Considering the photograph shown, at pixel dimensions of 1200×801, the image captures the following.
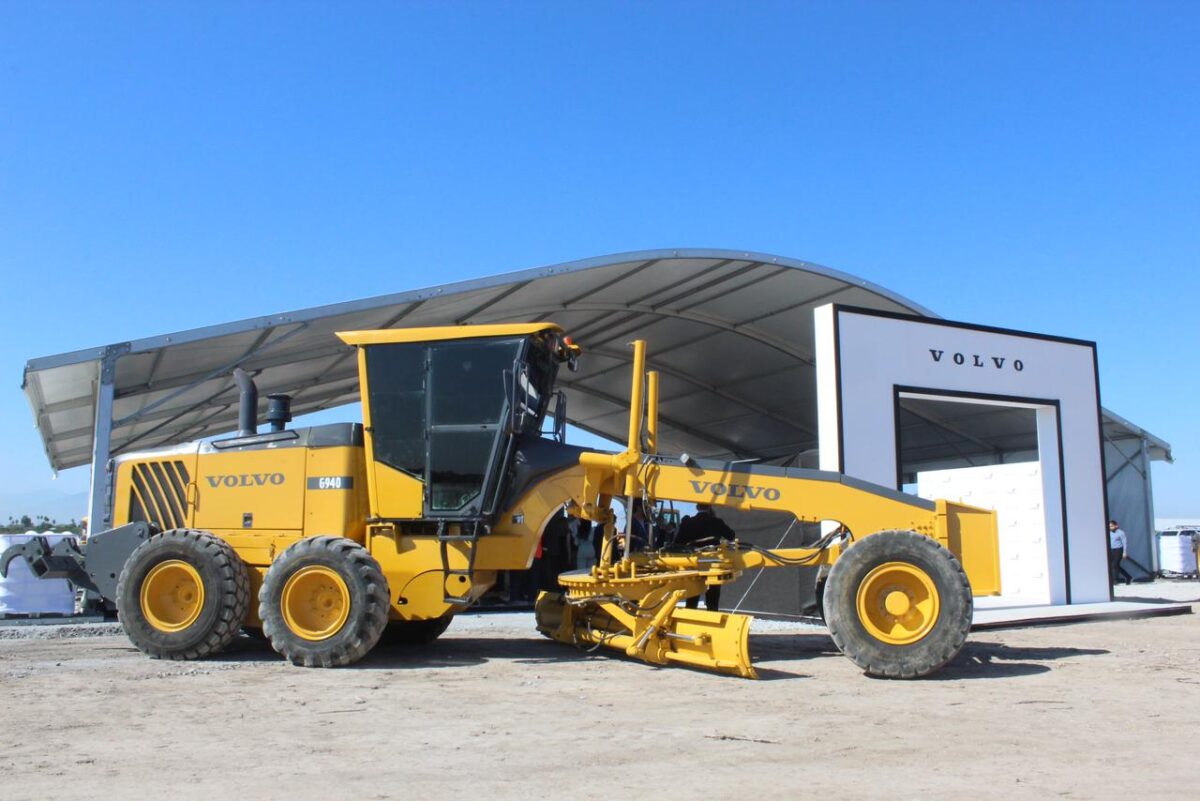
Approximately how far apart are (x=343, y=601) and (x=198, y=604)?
1.44 m

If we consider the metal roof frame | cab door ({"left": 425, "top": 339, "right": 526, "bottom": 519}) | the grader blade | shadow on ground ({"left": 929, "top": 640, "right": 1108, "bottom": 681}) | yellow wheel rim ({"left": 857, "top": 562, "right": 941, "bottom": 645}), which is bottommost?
shadow on ground ({"left": 929, "top": 640, "right": 1108, "bottom": 681})

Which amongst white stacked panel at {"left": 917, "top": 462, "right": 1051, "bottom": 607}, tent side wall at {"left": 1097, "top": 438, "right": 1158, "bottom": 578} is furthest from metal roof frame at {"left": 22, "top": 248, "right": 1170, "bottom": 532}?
white stacked panel at {"left": 917, "top": 462, "right": 1051, "bottom": 607}

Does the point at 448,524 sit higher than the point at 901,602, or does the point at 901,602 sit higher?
the point at 448,524

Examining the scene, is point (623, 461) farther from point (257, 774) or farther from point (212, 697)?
point (257, 774)

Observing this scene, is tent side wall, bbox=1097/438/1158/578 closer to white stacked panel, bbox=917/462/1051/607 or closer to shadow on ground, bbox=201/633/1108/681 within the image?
white stacked panel, bbox=917/462/1051/607

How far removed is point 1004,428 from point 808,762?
A: 22.0 m

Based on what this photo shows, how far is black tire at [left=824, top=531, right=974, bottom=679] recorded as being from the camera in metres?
7.73

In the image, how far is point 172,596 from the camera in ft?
29.0

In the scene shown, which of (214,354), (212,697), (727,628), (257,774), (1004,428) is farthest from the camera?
(1004,428)

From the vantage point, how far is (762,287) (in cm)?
1862

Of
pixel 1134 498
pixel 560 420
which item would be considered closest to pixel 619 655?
pixel 560 420

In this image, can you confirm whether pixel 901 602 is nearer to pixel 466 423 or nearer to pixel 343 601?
pixel 466 423

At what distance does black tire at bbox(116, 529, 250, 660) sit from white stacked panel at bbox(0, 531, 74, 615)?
5.65 m

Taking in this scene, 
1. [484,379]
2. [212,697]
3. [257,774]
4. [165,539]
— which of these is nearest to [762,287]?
[484,379]
